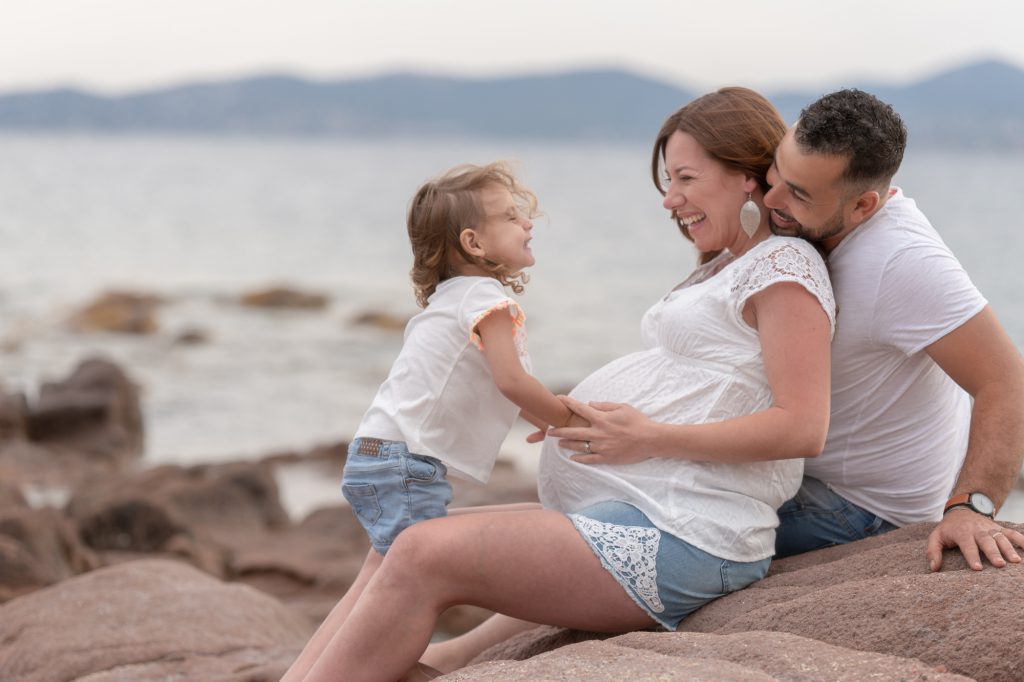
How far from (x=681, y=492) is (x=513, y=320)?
64cm

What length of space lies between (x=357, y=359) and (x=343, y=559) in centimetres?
974

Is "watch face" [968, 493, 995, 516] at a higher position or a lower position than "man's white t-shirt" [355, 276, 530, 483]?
lower

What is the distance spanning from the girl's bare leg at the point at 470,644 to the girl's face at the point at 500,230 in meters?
1.06

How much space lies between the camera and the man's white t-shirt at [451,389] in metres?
3.21

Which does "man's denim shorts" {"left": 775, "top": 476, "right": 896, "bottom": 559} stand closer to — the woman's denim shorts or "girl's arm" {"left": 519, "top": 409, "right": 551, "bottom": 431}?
the woman's denim shorts

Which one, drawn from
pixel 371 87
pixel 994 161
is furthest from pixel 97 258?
pixel 371 87

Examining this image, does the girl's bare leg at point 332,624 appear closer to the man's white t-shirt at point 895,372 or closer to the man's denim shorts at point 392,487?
the man's denim shorts at point 392,487

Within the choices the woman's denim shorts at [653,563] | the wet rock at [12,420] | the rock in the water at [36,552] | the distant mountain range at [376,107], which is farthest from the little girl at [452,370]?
the distant mountain range at [376,107]

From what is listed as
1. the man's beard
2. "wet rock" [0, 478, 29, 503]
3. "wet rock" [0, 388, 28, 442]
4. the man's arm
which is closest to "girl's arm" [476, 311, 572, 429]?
the man's beard

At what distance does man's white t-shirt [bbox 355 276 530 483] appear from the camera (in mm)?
3215

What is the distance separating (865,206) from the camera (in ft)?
10.2

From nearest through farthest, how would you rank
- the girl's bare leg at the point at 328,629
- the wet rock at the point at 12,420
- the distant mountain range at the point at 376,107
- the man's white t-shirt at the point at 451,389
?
the girl's bare leg at the point at 328,629, the man's white t-shirt at the point at 451,389, the wet rock at the point at 12,420, the distant mountain range at the point at 376,107

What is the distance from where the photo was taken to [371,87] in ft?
311

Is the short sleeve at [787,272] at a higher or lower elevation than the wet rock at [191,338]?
higher
